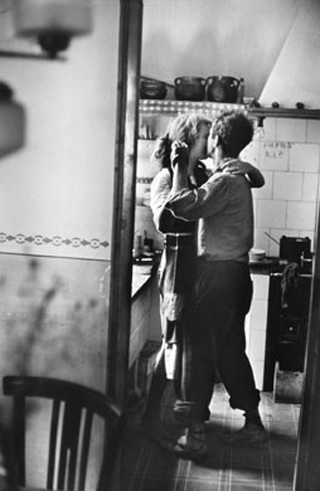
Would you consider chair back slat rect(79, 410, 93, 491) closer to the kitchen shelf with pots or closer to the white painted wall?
the white painted wall

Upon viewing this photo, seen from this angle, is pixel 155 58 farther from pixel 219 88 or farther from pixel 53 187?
pixel 53 187

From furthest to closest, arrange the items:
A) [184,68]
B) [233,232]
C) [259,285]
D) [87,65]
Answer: [259,285], [233,232], [184,68], [87,65]

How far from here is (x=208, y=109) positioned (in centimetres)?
172

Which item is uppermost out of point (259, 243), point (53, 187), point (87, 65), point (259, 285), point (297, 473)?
point (87, 65)

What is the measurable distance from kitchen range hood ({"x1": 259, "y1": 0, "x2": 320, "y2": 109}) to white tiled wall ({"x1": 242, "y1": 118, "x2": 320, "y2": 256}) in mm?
92

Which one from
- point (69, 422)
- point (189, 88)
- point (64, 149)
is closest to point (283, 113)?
point (189, 88)

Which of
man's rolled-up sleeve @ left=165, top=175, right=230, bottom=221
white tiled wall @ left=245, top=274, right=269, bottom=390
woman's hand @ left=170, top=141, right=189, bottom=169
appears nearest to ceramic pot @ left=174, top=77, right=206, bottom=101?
woman's hand @ left=170, top=141, right=189, bottom=169

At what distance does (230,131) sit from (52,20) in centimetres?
56

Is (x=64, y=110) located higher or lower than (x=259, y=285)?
higher

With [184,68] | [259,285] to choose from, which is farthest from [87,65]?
[259,285]

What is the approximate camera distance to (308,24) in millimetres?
1541

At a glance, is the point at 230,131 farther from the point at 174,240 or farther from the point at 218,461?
the point at 218,461

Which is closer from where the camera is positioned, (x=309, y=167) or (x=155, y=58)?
(x=155, y=58)

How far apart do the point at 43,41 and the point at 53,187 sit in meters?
0.36
